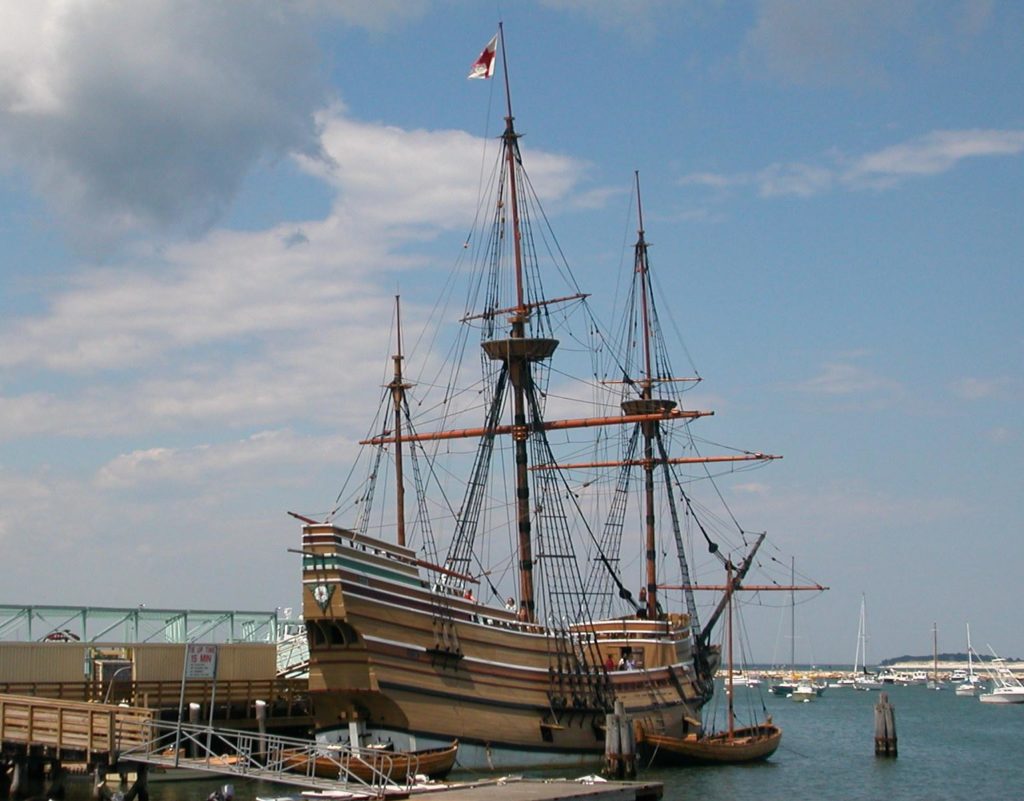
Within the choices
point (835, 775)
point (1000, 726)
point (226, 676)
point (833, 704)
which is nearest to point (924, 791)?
point (835, 775)

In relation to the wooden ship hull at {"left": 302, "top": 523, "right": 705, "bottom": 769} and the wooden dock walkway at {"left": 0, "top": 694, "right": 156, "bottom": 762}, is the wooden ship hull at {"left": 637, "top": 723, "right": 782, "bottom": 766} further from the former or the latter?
the wooden dock walkway at {"left": 0, "top": 694, "right": 156, "bottom": 762}

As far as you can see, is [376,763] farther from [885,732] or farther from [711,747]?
[885,732]

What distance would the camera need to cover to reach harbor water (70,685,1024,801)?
168ft

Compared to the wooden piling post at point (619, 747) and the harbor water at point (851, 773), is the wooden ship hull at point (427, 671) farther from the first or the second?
the wooden piling post at point (619, 747)

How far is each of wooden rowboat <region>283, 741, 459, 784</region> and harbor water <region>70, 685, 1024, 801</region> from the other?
191 cm

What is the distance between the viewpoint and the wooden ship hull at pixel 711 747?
5822cm

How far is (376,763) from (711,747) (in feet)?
63.2

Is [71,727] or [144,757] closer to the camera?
[144,757]

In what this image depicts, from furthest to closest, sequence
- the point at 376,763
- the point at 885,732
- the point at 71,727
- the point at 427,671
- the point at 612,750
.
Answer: the point at 885,732 → the point at 612,750 → the point at 427,671 → the point at 376,763 → the point at 71,727

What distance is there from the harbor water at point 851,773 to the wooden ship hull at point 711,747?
478 millimetres

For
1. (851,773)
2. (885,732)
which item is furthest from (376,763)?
(885,732)

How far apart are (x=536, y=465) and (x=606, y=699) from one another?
11900 millimetres

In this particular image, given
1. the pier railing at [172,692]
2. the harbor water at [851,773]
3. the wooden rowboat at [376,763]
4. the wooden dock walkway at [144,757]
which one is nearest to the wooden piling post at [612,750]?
the harbor water at [851,773]

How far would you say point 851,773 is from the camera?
64375 mm
